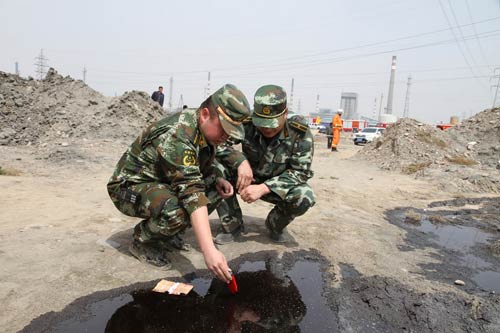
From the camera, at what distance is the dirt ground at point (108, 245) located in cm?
207

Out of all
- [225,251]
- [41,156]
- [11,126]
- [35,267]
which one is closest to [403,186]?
[225,251]

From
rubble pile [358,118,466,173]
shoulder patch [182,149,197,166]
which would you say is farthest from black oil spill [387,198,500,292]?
rubble pile [358,118,466,173]

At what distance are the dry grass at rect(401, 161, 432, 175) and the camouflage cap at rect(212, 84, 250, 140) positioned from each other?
7097 mm

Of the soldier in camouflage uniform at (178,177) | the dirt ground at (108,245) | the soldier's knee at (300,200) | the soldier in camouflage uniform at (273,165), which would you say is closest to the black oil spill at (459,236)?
the dirt ground at (108,245)

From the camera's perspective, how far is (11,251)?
8.05 feet

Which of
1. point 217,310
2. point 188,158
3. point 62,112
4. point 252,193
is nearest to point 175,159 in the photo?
point 188,158

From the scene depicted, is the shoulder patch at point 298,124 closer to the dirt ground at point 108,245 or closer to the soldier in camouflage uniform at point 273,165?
the soldier in camouflage uniform at point 273,165

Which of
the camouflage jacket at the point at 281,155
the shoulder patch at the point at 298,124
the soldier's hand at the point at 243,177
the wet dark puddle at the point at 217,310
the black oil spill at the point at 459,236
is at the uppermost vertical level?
the shoulder patch at the point at 298,124

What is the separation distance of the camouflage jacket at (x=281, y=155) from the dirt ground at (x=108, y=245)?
56 cm

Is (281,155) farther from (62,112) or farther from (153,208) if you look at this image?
(62,112)

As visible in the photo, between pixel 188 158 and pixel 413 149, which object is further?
pixel 413 149

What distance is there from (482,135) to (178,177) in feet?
40.2

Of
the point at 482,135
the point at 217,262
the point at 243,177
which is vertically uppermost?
the point at 482,135

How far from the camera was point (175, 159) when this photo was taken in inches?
77.0
